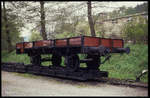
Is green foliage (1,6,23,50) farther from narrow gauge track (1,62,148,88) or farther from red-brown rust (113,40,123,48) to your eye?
red-brown rust (113,40,123,48)

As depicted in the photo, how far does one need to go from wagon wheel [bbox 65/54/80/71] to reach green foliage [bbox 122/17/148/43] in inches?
264

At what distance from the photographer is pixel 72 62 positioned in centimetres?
988

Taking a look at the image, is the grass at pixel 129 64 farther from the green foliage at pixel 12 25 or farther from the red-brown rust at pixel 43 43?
the green foliage at pixel 12 25

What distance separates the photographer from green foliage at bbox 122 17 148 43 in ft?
46.2

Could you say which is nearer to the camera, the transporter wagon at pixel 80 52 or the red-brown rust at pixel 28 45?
the transporter wagon at pixel 80 52

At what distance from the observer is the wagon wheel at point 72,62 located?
32.0ft

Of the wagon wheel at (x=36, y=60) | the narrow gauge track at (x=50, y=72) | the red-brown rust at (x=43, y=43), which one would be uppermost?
the red-brown rust at (x=43, y=43)

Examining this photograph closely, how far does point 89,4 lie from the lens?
49.8 ft

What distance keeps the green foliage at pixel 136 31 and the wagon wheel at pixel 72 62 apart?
22.0ft

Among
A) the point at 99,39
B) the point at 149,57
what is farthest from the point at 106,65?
the point at 99,39

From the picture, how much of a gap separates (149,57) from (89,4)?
21.6 ft

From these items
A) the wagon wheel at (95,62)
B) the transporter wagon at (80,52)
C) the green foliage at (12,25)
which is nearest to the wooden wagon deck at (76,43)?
the transporter wagon at (80,52)

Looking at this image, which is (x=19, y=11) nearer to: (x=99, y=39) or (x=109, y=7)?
(x=109, y=7)

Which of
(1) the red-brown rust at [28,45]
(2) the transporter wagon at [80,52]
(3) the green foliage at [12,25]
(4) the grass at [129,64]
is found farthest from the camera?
(3) the green foliage at [12,25]
